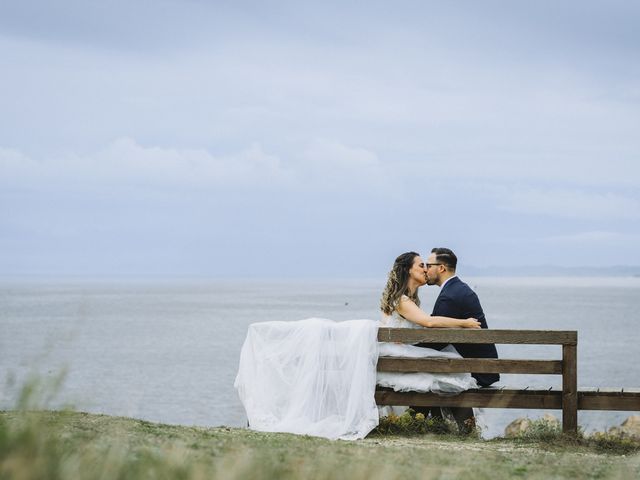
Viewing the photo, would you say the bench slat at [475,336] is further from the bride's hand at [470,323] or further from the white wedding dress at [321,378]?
the bride's hand at [470,323]

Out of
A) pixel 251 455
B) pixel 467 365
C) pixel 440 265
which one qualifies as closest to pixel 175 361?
pixel 440 265

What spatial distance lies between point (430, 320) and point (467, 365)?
63cm

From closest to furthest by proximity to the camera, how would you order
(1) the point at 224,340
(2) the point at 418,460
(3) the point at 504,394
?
1. (2) the point at 418,460
2. (3) the point at 504,394
3. (1) the point at 224,340

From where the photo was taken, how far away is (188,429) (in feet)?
26.5

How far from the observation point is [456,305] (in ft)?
32.1

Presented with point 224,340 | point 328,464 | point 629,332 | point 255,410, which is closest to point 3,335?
point 224,340

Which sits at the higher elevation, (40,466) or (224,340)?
(40,466)

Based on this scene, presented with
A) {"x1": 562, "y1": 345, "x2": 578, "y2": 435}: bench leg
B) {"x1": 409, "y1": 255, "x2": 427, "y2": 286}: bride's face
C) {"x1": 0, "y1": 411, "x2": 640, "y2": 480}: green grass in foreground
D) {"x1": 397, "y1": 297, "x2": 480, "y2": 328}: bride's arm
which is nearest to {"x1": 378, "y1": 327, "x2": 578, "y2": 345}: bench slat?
{"x1": 562, "y1": 345, "x2": 578, "y2": 435}: bench leg

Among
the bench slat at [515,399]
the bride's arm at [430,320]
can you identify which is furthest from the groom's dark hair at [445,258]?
the bench slat at [515,399]

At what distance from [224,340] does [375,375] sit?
2205 inches

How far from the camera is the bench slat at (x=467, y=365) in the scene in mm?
8961

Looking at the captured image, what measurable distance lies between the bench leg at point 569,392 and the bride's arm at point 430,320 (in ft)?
3.41

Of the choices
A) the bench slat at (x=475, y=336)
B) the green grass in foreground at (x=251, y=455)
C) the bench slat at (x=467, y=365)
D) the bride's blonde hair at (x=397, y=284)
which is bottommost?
the green grass in foreground at (x=251, y=455)

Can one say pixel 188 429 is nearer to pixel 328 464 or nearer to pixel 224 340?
pixel 328 464
